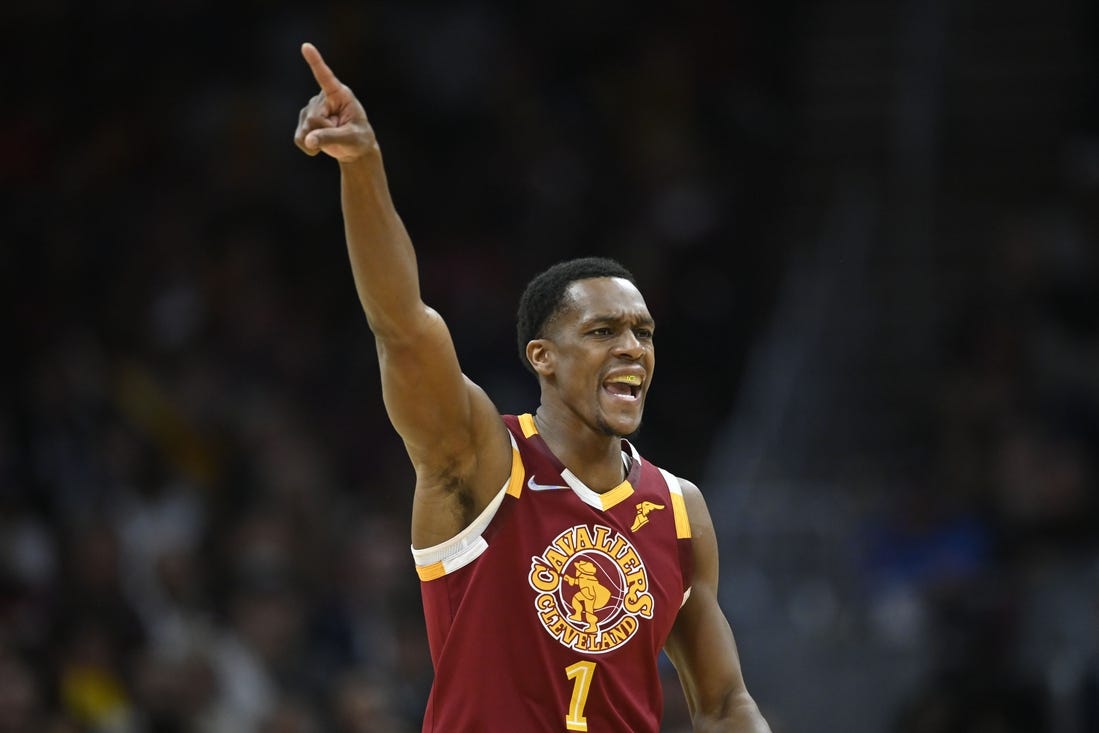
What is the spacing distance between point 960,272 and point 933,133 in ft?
3.98

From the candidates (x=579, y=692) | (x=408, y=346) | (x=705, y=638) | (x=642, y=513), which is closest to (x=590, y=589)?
(x=579, y=692)

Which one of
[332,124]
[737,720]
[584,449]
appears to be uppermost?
[332,124]

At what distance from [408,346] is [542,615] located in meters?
0.88

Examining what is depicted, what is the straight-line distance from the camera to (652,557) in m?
5.14

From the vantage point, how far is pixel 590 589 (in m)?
4.92

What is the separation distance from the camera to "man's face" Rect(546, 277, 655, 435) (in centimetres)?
514

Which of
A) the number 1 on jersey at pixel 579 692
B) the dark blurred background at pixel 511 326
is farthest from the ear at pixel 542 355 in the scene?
the dark blurred background at pixel 511 326

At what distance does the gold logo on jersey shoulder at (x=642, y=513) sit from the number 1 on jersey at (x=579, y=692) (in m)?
0.48

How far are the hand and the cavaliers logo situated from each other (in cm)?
131

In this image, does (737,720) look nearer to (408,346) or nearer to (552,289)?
(552,289)

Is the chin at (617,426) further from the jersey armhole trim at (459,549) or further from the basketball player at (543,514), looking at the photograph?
the jersey armhole trim at (459,549)

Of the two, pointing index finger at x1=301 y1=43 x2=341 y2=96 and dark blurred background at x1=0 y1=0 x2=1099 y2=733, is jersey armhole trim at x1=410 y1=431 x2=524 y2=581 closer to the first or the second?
pointing index finger at x1=301 y1=43 x2=341 y2=96

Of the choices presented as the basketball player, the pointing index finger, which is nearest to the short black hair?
the basketball player

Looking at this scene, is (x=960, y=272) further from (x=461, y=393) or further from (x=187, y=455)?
(x=461, y=393)
